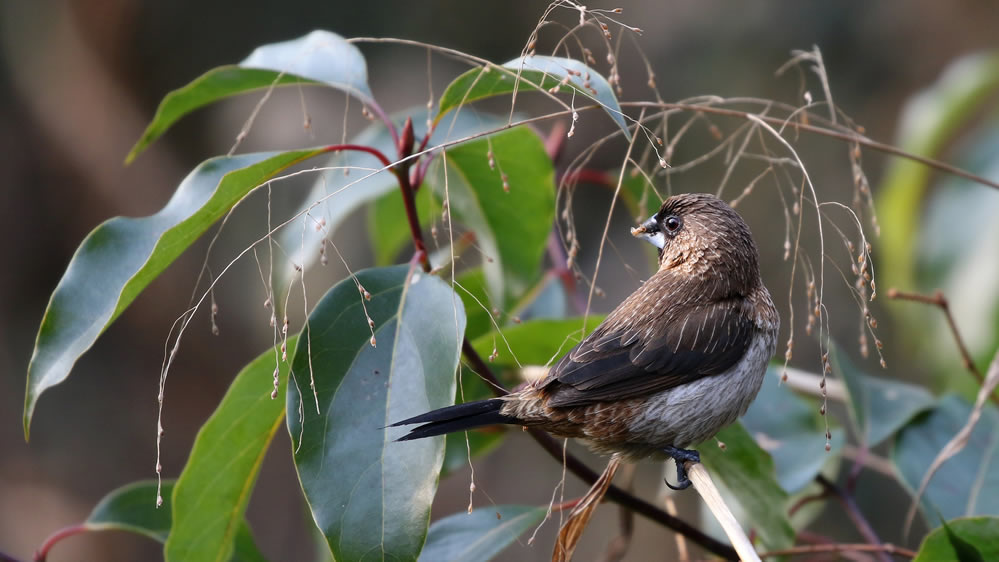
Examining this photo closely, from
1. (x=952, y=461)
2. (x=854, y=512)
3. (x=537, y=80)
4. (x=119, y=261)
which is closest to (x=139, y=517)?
(x=119, y=261)

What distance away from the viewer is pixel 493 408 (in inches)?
70.9

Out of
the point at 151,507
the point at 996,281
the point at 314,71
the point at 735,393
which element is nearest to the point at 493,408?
the point at 735,393

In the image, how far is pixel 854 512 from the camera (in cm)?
231

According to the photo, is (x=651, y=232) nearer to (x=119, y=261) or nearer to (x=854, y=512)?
(x=854, y=512)

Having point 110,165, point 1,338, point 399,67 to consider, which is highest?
point 399,67

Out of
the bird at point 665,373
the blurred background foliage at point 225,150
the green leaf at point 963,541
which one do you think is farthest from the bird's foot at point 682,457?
the blurred background foliage at point 225,150

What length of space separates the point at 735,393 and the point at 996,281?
1.60m

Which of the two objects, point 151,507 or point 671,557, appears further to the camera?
point 671,557

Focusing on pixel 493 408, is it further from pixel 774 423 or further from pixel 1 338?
pixel 1 338

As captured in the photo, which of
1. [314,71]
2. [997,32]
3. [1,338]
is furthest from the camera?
[1,338]

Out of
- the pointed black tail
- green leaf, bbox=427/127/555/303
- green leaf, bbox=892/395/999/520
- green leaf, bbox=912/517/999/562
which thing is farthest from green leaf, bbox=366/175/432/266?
green leaf, bbox=912/517/999/562

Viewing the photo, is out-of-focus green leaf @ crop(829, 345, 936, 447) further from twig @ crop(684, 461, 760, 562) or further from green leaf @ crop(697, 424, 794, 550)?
twig @ crop(684, 461, 760, 562)

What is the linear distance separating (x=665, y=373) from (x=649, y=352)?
0.06 metres

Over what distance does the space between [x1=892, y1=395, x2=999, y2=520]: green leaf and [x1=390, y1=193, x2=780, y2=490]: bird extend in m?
0.73
